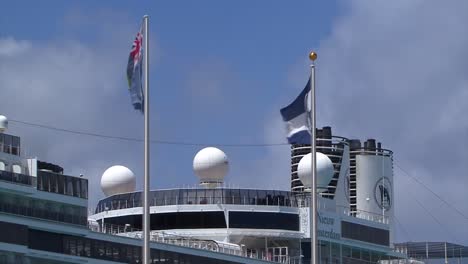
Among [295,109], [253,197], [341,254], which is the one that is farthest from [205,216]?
[295,109]

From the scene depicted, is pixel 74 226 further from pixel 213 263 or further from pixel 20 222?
pixel 213 263

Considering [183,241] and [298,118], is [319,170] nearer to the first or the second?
[183,241]

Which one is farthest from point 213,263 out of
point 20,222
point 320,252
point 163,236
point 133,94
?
point 133,94

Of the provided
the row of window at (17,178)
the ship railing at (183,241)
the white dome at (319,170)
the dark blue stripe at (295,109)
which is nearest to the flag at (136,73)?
the dark blue stripe at (295,109)

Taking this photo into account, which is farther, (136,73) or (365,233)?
(365,233)

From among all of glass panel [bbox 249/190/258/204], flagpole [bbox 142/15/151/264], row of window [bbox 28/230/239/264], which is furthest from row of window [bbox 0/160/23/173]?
glass panel [bbox 249/190/258/204]

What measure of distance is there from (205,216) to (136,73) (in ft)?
141

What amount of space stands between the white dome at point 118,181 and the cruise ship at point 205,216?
0.25ft

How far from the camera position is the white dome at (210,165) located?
107188mm

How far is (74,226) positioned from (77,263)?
2.50 meters

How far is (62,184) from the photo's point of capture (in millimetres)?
84812

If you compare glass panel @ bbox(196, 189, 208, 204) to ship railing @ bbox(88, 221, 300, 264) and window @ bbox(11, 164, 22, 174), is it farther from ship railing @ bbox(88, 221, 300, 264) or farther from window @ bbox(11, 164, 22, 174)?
window @ bbox(11, 164, 22, 174)

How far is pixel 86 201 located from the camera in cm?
8700

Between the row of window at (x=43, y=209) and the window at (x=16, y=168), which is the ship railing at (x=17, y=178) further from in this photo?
the row of window at (x=43, y=209)
